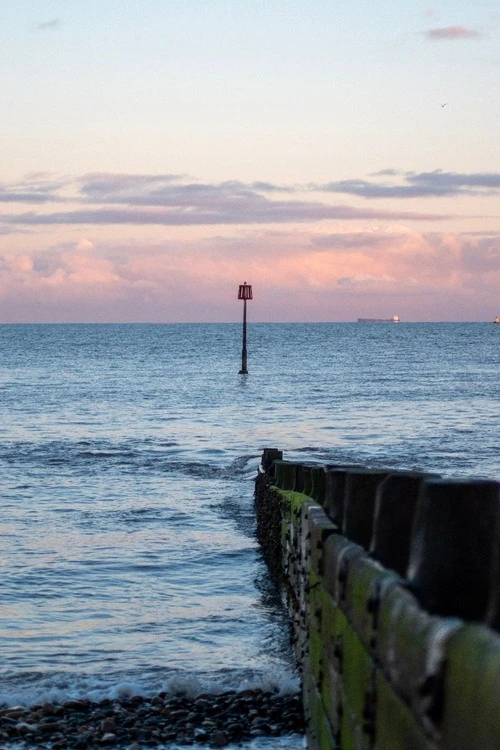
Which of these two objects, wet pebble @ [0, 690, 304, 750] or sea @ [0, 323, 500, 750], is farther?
sea @ [0, 323, 500, 750]

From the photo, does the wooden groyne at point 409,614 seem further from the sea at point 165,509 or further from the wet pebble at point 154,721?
the sea at point 165,509

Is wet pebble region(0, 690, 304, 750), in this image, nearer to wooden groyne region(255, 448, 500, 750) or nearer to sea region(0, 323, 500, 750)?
sea region(0, 323, 500, 750)

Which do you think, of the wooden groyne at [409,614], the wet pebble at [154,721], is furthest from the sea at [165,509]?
the wooden groyne at [409,614]

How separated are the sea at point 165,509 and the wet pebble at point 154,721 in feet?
1.01

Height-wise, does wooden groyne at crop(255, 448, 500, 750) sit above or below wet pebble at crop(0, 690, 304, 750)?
above

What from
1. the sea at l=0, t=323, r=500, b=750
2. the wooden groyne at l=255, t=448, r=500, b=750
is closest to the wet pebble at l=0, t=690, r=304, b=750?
the sea at l=0, t=323, r=500, b=750

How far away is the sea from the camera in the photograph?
10.3m

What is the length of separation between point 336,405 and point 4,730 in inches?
1548

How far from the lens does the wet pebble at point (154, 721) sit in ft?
25.9

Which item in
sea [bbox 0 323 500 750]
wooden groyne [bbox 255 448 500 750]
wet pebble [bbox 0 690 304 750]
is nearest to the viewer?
wooden groyne [bbox 255 448 500 750]

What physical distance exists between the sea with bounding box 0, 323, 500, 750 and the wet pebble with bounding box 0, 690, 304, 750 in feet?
1.01

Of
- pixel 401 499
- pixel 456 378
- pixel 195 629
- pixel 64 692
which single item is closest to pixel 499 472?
pixel 195 629

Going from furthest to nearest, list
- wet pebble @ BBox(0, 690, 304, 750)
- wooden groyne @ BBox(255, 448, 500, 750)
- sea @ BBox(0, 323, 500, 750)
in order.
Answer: sea @ BBox(0, 323, 500, 750) < wet pebble @ BBox(0, 690, 304, 750) < wooden groyne @ BBox(255, 448, 500, 750)

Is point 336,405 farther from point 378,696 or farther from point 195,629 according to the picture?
point 378,696
